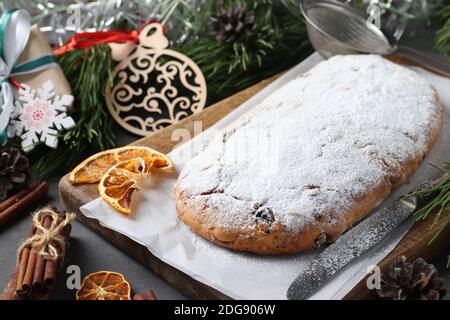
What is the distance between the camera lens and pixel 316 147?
1603mm

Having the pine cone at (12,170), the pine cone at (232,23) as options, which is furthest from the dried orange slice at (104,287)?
the pine cone at (232,23)

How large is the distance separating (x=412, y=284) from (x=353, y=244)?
0.54 feet

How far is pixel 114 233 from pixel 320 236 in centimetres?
52

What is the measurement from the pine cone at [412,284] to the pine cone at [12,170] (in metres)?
1.04

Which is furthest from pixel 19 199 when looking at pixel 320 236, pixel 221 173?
pixel 320 236

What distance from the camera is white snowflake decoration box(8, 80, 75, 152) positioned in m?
1.92

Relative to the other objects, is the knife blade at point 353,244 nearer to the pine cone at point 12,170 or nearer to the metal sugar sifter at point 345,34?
the metal sugar sifter at point 345,34

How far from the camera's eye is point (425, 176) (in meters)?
1.72

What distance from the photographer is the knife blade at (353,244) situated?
1361 mm

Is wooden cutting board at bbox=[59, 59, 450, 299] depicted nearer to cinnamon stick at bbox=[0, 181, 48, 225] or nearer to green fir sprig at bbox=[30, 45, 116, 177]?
cinnamon stick at bbox=[0, 181, 48, 225]

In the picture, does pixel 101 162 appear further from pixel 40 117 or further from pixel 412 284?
pixel 412 284

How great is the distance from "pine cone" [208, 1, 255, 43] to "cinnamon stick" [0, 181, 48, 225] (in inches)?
33.3

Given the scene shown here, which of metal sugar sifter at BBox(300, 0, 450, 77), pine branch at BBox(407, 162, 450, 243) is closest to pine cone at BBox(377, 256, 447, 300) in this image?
pine branch at BBox(407, 162, 450, 243)

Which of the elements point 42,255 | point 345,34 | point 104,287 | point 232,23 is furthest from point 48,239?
point 345,34
